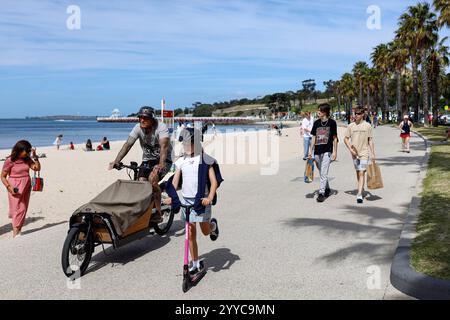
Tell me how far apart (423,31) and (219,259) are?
45.8 meters

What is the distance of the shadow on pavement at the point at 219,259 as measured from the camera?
18.7 ft

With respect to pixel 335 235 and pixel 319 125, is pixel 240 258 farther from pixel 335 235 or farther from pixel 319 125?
pixel 319 125

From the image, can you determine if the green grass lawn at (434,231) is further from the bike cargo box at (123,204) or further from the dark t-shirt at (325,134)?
the bike cargo box at (123,204)

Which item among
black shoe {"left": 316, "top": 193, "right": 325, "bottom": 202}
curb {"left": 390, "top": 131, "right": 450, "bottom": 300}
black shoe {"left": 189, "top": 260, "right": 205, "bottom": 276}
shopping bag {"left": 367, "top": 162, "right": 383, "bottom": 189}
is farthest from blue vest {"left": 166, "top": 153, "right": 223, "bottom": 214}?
shopping bag {"left": 367, "top": 162, "right": 383, "bottom": 189}

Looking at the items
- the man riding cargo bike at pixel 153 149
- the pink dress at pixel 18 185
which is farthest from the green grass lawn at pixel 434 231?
the pink dress at pixel 18 185

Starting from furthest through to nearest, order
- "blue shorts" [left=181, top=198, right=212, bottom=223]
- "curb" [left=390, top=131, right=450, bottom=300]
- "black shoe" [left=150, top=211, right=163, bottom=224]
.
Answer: "black shoe" [left=150, top=211, right=163, bottom=224], "blue shorts" [left=181, top=198, right=212, bottom=223], "curb" [left=390, top=131, right=450, bottom=300]

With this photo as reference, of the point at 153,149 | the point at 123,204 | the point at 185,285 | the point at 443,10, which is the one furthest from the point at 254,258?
the point at 443,10

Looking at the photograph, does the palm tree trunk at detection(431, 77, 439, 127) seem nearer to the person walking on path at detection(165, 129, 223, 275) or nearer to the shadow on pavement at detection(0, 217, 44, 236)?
the shadow on pavement at detection(0, 217, 44, 236)

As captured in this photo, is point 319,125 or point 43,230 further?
point 319,125

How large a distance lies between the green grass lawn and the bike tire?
3492mm

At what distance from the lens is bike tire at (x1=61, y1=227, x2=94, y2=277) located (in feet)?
17.2

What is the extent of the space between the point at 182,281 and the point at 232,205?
4504mm
